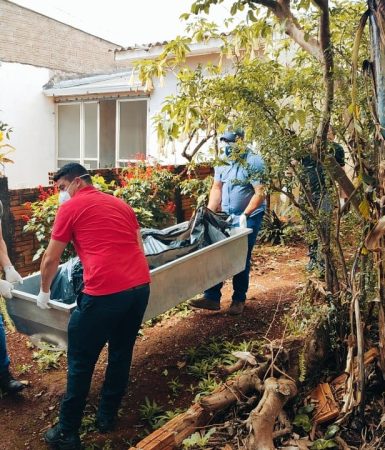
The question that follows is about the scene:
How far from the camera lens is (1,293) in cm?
339

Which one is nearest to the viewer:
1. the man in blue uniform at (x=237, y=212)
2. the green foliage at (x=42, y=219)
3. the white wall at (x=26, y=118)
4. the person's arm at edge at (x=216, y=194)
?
the man in blue uniform at (x=237, y=212)

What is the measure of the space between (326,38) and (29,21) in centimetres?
1670

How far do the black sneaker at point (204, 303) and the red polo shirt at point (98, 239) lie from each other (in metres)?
2.00

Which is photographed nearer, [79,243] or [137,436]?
[79,243]

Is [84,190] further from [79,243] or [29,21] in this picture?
[29,21]

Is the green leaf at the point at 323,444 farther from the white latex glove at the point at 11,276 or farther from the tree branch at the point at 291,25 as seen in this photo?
the tree branch at the point at 291,25

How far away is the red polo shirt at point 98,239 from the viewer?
2859mm

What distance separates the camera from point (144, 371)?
13.1ft

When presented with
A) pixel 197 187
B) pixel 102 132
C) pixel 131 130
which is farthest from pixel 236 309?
pixel 102 132

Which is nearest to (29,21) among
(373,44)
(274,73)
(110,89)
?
(110,89)

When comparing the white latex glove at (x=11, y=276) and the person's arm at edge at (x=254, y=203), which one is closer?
the white latex glove at (x=11, y=276)

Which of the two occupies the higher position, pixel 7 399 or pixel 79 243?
pixel 79 243

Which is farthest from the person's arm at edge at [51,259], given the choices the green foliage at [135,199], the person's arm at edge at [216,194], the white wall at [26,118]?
the white wall at [26,118]

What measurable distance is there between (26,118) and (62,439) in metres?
11.1
